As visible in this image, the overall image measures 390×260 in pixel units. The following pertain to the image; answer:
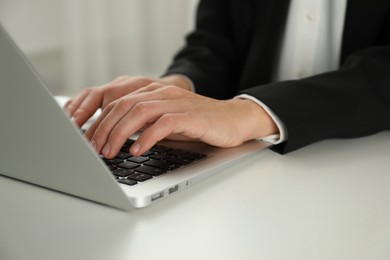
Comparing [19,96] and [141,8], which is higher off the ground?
[19,96]

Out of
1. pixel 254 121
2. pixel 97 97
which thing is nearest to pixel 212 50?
pixel 97 97

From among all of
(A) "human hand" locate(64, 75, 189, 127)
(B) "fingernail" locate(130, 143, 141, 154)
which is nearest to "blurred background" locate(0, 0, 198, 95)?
(A) "human hand" locate(64, 75, 189, 127)

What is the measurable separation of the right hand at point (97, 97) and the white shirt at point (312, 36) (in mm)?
479

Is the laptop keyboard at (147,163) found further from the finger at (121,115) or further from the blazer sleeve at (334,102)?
the blazer sleeve at (334,102)

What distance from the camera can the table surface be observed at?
19.5 inches

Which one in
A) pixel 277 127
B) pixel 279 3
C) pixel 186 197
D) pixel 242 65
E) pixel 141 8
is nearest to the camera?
pixel 186 197

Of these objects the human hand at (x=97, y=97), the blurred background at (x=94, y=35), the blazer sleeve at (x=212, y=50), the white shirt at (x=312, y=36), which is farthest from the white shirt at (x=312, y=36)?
the blurred background at (x=94, y=35)

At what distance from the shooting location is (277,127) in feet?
2.71

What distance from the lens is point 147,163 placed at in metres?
0.70

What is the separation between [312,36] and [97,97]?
1.91 ft

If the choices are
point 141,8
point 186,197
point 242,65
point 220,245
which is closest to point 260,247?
point 220,245

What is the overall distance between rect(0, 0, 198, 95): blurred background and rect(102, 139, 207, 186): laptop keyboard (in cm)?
168

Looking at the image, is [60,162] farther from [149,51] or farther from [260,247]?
[149,51]

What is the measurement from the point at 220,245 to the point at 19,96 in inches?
9.1
